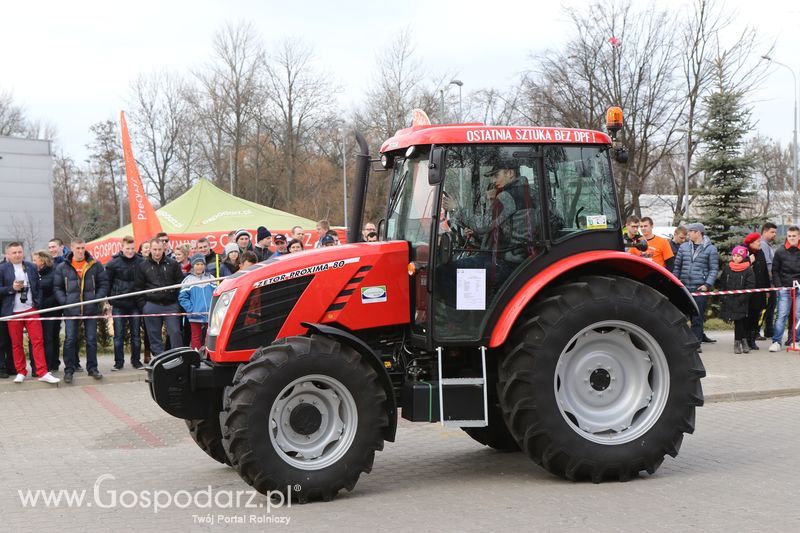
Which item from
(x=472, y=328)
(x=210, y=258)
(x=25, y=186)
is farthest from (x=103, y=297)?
(x=25, y=186)

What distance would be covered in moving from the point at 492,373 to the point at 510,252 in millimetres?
931

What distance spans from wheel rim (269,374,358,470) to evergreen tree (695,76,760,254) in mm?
17417

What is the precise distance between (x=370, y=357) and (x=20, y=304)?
813 cm

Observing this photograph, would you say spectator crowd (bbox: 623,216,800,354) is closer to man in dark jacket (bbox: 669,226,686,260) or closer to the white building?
man in dark jacket (bbox: 669,226,686,260)

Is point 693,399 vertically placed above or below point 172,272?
below

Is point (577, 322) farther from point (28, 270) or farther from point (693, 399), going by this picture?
point (28, 270)

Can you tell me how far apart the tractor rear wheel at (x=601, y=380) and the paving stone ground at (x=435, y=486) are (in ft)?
0.84

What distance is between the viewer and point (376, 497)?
6.46 m

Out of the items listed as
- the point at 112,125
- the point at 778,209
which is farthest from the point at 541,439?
the point at 112,125

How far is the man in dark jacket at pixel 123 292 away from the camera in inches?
538

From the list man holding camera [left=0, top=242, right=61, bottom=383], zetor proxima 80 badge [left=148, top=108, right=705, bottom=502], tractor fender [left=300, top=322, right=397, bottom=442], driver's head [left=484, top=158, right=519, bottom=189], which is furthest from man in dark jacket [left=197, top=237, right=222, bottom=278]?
A: driver's head [left=484, top=158, right=519, bottom=189]

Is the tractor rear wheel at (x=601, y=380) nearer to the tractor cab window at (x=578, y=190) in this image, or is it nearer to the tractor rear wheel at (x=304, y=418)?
the tractor cab window at (x=578, y=190)

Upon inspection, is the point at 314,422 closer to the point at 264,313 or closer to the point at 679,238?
the point at 264,313

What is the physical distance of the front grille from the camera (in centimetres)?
661
